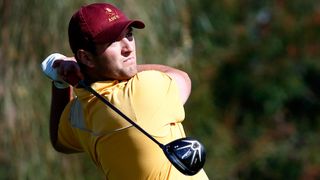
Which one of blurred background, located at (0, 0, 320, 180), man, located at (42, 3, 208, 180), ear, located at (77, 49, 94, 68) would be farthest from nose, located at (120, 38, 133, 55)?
blurred background, located at (0, 0, 320, 180)

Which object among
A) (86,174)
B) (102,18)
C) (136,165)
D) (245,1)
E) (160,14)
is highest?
(102,18)

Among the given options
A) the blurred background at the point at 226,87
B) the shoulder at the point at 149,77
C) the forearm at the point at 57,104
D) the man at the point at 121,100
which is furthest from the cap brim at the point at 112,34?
the blurred background at the point at 226,87

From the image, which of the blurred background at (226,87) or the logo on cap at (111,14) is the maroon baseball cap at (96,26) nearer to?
the logo on cap at (111,14)

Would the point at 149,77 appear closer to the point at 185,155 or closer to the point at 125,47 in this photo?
the point at 125,47

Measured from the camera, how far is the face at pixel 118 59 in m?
4.20

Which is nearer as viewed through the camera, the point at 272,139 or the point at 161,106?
the point at 161,106

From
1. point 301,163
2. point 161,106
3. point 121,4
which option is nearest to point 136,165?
point 161,106

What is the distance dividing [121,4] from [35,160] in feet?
3.69

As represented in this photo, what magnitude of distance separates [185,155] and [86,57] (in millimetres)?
540

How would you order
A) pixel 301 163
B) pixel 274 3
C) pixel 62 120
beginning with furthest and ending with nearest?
pixel 274 3 < pixel 301 163 < pixel 62 120

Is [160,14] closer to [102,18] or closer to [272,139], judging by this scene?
[102,18]

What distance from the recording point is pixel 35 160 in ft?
23.9

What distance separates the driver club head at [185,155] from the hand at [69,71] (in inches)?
20.1

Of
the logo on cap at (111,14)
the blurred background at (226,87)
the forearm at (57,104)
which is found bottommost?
the blurred background at (226,87)
